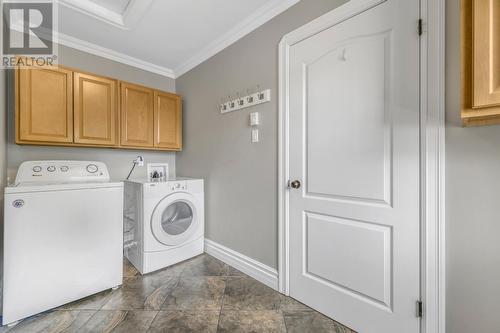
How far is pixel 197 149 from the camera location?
264cm

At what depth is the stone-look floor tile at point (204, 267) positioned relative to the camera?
205 centimetres

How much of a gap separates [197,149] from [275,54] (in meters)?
1.45

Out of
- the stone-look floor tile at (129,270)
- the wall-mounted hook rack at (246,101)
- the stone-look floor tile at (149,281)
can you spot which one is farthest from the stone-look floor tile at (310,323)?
the wall-mounted hook rack at (246,101)

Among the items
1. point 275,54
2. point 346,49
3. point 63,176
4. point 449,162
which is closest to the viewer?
point 449,162

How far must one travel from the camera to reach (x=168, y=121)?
2662 mm

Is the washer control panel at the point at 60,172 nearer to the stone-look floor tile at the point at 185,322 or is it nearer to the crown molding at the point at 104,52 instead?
the crown molding at the point at 104,52

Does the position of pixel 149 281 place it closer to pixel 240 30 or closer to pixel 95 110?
pixel 95 110

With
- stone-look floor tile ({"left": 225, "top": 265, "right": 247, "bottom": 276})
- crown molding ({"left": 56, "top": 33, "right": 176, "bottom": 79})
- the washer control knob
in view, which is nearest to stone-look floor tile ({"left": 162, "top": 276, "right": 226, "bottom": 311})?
stone-look floor tile ({"left": 225, "top": 265, "right": 247, "bottom": 276})

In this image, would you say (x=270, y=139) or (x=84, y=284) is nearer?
(x=84, y=284)

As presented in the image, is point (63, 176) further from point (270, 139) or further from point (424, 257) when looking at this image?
point (424, 257)

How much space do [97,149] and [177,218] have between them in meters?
1.20

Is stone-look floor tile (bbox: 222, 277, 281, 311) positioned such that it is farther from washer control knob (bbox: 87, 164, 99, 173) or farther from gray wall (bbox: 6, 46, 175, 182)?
gray wall (bbox: 6, 46, 175, 182)

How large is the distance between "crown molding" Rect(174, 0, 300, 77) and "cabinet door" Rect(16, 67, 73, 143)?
128cm

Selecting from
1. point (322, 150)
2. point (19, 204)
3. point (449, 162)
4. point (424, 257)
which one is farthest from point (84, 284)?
point (449, 162)
